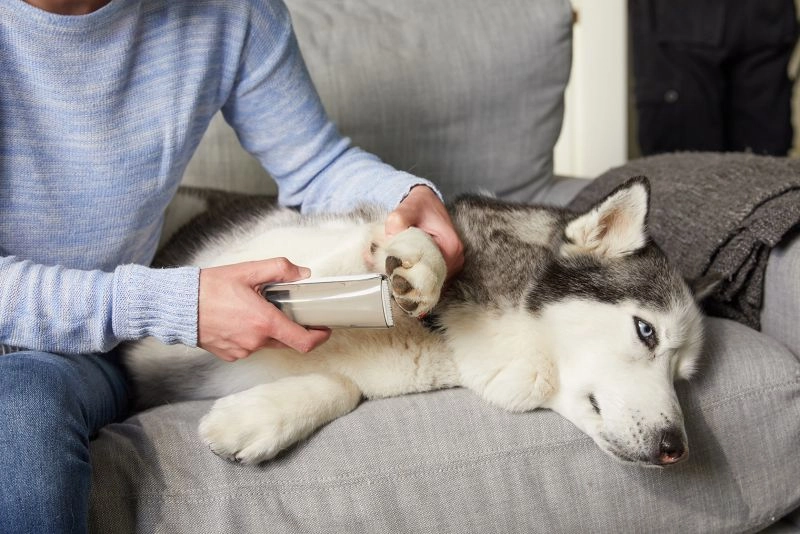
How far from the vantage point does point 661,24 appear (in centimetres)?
338

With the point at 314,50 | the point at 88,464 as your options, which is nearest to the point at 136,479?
the point at 88,464

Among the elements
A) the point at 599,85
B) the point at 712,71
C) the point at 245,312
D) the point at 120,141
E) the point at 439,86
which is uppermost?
the point at 120,141

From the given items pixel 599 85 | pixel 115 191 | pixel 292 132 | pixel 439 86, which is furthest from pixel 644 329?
pixel 599 85

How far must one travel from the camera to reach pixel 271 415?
113 cm

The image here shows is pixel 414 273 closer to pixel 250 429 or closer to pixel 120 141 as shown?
pixel 250 429

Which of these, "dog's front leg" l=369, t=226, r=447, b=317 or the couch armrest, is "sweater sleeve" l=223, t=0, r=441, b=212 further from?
the couch armrest

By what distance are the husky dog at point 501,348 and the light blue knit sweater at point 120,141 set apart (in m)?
0.16

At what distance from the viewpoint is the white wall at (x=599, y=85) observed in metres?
2.66

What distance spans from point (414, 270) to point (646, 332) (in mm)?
435

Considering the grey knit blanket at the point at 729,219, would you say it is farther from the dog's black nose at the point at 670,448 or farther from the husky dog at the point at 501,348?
the dog's black nose at the point at 670,448

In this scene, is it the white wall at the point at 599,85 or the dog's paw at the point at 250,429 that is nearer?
the dog's paw at the point at 250,429

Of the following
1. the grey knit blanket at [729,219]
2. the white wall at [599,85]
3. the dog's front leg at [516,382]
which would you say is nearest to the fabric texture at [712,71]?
the white wall at [599,85]

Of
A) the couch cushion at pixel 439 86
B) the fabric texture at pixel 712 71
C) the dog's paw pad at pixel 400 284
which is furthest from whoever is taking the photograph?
the fabric texture at pixel 712 71

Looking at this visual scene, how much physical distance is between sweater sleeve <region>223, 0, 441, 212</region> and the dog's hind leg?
355 millimetres
